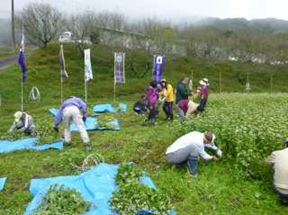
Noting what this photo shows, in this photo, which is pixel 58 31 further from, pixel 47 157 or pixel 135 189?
pixel 135 189

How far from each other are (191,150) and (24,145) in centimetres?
463

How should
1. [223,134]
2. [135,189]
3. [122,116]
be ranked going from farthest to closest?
1. [122,116]
2. [223,134]
3. [135,189]

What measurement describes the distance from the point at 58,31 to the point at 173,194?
1096 inches

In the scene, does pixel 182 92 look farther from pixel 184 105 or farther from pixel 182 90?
pixel 184 105

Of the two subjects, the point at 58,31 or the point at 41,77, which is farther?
the point at 58,31

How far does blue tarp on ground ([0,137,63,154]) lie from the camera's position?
8.80 metres

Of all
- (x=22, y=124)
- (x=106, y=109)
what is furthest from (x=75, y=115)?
(x=106, y=109)

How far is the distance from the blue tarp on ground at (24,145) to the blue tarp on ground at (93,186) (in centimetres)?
272

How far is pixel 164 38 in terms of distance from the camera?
3159cm

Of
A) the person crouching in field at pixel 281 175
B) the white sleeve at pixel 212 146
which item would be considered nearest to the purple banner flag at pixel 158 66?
the white sleeve at pixel 212 146

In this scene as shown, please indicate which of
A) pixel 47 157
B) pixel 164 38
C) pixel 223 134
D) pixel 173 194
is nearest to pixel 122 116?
pixel 47 157

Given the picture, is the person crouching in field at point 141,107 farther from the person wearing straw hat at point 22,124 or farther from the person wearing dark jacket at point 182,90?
the person wearing straw hat at point 22,124

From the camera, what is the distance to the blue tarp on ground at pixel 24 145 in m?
8.80

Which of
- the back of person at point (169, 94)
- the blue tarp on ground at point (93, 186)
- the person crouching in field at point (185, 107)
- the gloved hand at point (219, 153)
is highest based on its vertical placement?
the back of person at point (169, 94)
